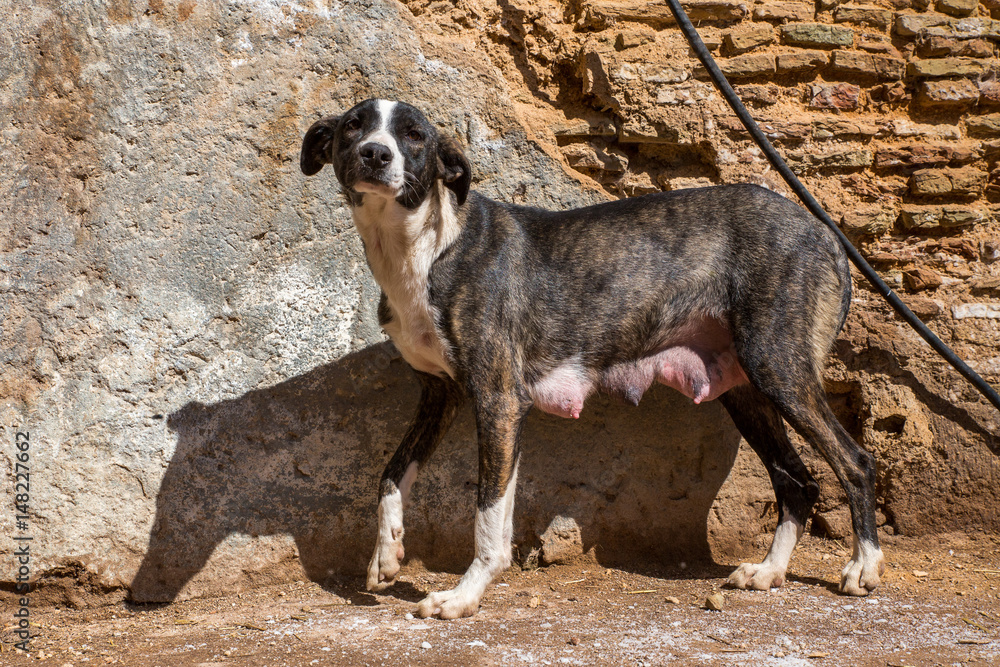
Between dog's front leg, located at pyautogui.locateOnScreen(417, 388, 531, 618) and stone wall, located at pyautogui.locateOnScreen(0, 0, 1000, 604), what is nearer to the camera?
dog's front leg, located at pyautogui.locateOnScreen(417, 388, 531, 618)

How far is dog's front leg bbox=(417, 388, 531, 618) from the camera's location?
3.27m

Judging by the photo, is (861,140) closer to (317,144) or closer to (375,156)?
(375,156)

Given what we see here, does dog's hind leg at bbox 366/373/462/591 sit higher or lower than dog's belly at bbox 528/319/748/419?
lower

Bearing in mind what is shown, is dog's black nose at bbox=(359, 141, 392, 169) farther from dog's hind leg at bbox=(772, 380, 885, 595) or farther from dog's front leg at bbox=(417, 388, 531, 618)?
dog's hind leg at bbox=(772, 380, 885, 595)

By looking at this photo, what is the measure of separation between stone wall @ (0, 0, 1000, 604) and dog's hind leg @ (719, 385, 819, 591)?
8.1 inches

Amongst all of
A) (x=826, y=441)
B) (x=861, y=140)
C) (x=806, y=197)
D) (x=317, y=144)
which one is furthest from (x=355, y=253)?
(x=861, y=140)

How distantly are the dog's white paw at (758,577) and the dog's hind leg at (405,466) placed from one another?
4.58 feet

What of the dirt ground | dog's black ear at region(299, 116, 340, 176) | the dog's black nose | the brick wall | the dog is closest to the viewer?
the dirt ground

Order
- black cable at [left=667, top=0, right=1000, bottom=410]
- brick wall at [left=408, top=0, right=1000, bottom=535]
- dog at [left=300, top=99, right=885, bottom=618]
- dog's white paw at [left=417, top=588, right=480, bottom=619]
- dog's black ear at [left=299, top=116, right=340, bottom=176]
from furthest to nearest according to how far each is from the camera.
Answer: brick wall at [left=408, top=0, right=1000, bottom=535] → black cable at [left=667, top=0, right=1000, bottom=410] → dog's black ear at [left=299, top=116, right=340, bottom=176] → dog at [left=300, top=99, right=885, bottom=618] → dog's white paw at [left=417, top=588, right=480, bottom=619]

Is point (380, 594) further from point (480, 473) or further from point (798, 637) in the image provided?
point (798, 637)

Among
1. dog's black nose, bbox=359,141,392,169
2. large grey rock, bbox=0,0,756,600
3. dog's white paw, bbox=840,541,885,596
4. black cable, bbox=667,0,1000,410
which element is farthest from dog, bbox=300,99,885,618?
large grey rock, bbox=0,0,756,600

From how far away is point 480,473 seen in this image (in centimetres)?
340

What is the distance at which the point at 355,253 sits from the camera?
3900 millimetres

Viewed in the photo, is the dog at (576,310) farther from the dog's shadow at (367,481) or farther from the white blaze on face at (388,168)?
the dog's shadow at (367,481)
